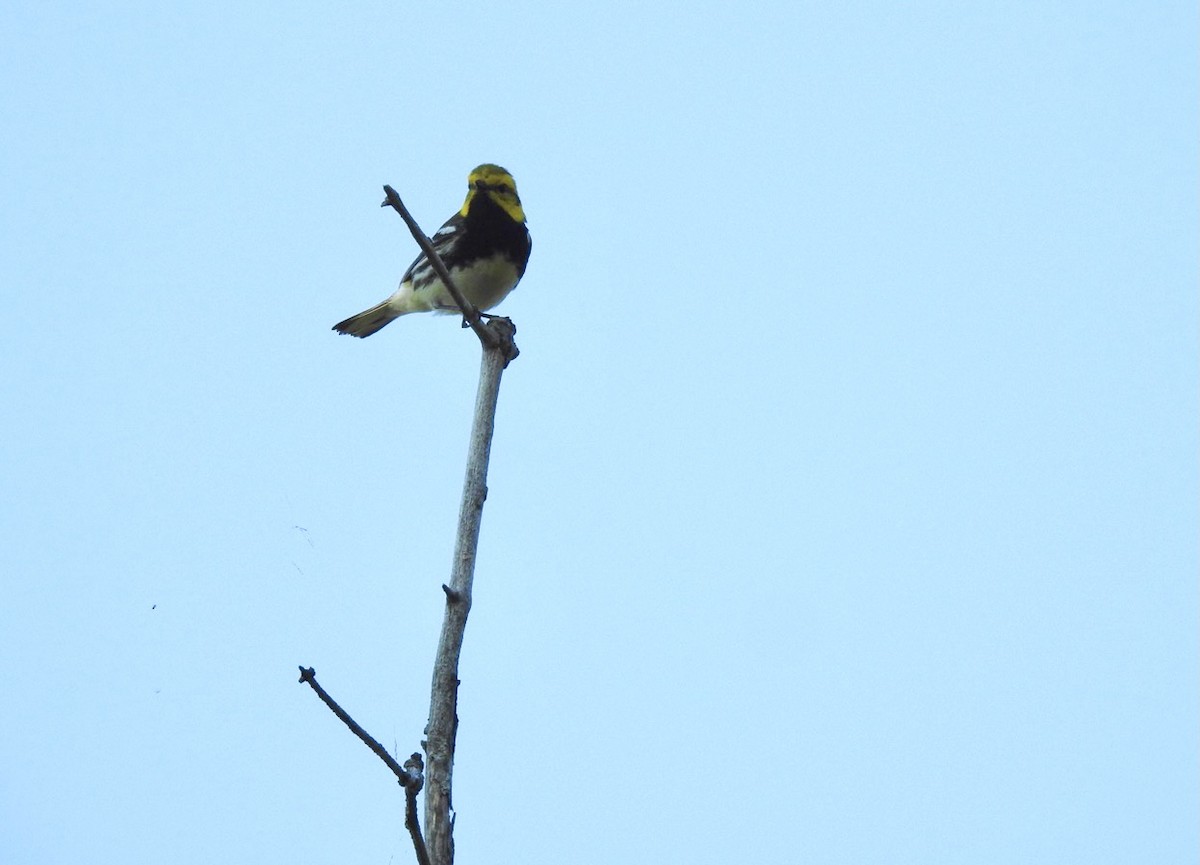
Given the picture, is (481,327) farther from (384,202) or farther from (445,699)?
(445,699)

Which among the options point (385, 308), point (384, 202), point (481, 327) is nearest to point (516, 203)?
point (385, 308)

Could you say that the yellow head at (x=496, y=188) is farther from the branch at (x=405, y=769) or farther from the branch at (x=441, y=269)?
the branch at (x=405, y=769)

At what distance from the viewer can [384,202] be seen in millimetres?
4184

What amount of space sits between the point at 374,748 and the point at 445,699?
1.42 feet

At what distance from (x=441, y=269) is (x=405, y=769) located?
1.85 meters

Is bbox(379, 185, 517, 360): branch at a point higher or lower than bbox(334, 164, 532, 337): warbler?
lower

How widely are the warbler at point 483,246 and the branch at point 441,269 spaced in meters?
3.10

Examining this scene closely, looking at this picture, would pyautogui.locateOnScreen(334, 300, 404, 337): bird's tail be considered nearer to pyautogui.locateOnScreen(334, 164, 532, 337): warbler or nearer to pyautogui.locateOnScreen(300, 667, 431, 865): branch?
pyautogui.locateOnScreen(334, 164, 532, 337): warbler

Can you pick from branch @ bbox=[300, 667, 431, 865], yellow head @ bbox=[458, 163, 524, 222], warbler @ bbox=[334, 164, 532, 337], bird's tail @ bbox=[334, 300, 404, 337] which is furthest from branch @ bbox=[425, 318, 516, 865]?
bird's tail @ bbox=[334, 300, 404, 337]

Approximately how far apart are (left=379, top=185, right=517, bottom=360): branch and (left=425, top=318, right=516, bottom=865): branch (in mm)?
424

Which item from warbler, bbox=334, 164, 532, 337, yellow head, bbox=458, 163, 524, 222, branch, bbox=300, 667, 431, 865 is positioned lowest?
branch, bbox=300, 667, 431, 865

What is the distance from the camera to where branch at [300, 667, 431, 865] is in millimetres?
3186

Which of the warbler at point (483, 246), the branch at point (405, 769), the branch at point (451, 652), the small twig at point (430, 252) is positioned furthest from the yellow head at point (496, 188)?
the branch at point (405, 769)

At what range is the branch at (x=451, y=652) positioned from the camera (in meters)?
3.65
